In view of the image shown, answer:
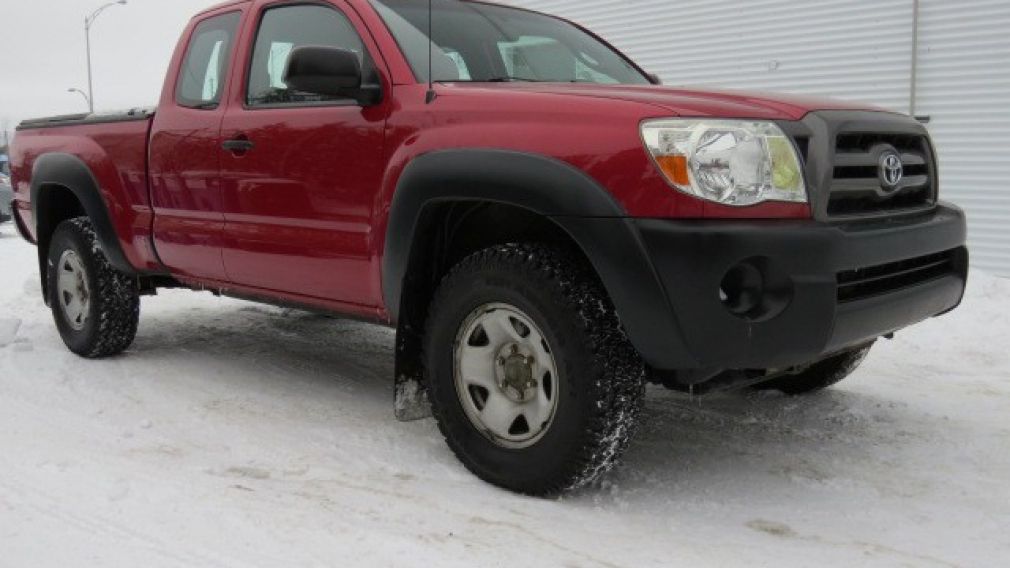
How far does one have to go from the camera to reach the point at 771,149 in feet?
8.57

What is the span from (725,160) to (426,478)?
5.04 feet

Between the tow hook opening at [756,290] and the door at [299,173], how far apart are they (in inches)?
55.1

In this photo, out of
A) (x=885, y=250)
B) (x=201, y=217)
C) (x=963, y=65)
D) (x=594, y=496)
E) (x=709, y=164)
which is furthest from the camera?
(x=963, y=65)

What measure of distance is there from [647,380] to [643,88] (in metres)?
1.03

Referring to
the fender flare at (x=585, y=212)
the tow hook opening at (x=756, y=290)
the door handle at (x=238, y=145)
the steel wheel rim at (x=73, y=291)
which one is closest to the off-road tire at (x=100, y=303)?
the steel wheel rim at (x=73, y=291)

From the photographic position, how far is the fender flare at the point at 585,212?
2598 mm

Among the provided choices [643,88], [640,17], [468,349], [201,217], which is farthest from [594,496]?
[640,17]

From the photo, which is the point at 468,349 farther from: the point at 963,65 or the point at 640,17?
the point at 640,17

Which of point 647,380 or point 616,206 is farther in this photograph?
point 647,380

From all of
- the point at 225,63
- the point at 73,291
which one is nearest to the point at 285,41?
the point at 225,63

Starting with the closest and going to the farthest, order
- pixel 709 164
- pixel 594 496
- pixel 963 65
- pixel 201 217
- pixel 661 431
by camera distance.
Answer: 1. pixel 709 164
2. pixel 594 496
3. pixel 661 431
4. pixel 201 217
5. pixel 963 65

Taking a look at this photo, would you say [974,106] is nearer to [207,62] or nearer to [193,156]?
[207,62]

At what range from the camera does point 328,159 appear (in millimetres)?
3504

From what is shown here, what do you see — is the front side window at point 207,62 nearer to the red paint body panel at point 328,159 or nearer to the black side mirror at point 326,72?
the red paint body panel at point 328,159
